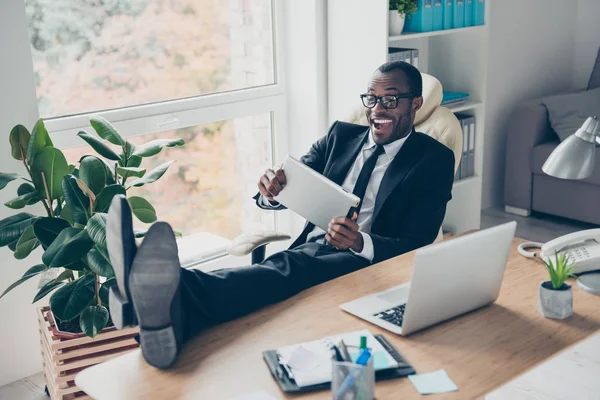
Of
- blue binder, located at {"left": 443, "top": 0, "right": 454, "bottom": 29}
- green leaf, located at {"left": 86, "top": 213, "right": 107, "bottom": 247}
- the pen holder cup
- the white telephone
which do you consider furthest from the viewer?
blue binder, located at {"left": 443, "top": 0, "right": 454, "bottom": 29}

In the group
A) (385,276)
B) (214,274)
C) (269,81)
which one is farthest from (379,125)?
(269,81)

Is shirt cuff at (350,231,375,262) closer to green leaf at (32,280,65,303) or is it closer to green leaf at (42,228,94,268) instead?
green leaf at (42,228,94,268)

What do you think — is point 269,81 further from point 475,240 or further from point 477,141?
point 475,240

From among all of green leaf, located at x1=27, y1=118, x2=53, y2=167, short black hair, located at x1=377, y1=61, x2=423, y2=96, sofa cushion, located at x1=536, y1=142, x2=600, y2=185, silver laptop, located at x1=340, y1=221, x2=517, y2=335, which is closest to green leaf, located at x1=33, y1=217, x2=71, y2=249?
green leaf, located at x1=27, y1=118, x2=53, y2=167

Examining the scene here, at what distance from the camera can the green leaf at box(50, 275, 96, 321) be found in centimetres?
246

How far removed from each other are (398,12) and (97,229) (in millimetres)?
1805

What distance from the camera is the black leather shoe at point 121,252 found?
1.72 meters

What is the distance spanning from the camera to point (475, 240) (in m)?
1.80

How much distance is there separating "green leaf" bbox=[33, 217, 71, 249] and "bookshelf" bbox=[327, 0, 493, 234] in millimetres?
1318

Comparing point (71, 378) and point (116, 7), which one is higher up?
point (116, 7)

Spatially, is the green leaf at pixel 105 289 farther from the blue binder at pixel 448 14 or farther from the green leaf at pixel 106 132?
the blue binder at pixel 448 14

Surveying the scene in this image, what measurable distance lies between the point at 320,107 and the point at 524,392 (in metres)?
2.40

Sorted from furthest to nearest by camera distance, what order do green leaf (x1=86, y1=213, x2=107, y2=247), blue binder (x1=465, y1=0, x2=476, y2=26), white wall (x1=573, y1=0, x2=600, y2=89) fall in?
white wall (x1=573, y1=0, x2=600, y2=89) < blue binder (x1=465, y1=0, x2=476, y2=26) < green leaf (x1=86, y1=213, x2=107, y2=247)

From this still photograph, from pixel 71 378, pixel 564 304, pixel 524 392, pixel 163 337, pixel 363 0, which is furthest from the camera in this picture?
pixel 363 0
